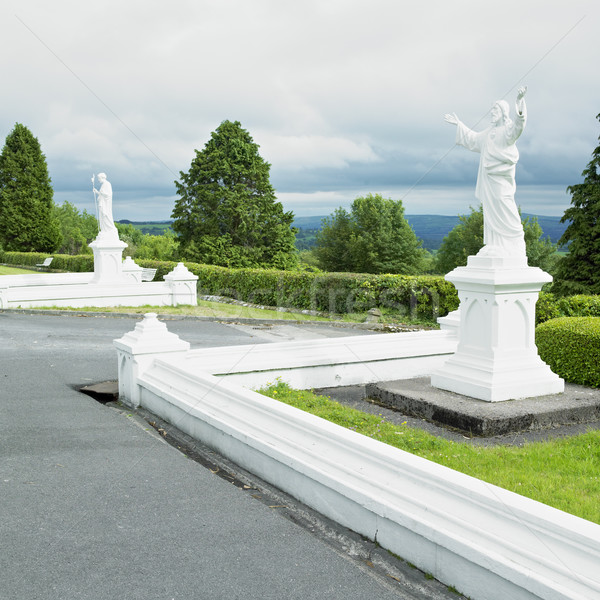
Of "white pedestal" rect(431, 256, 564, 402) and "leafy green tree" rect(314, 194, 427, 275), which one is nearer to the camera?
"white pedestal" rect(431, 256, 564, 402)

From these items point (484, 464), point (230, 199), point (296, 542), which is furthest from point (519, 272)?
point (230, 199)

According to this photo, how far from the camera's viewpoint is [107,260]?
20672 mm

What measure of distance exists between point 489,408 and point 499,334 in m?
0.94

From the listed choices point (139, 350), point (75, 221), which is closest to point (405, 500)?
point (139, 350)

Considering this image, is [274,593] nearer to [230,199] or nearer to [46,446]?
[46,446]

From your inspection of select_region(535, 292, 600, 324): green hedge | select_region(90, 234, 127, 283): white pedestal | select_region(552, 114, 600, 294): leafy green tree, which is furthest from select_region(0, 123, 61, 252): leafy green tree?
select_region(535, 292, 600, 324): green hedge

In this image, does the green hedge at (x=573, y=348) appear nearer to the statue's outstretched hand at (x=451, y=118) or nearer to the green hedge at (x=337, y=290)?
the statue's outstretched hand at (x=451, y=118)

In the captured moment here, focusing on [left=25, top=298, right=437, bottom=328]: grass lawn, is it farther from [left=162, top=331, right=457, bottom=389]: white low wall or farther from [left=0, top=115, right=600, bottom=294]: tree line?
[left=0, top=115, right=600, bottom=294]: tree line

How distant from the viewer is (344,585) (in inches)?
139

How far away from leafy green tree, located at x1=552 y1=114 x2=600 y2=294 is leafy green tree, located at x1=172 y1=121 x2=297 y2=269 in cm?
1664

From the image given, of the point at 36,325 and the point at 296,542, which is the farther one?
the point at 36,325

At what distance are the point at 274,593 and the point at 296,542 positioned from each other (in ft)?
2.04

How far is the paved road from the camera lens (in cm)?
350

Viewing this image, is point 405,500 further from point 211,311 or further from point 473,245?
point 473,245
